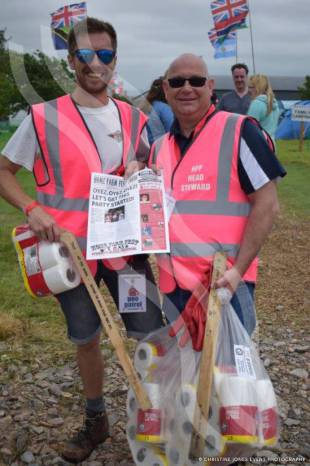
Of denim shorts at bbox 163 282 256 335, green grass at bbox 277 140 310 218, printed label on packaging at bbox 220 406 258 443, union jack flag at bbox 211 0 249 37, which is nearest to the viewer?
printed label on packaging at bbox 220 406 258 443

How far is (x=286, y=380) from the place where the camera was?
392 cm

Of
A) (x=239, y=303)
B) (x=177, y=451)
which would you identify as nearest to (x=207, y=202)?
(x=239, y=303)

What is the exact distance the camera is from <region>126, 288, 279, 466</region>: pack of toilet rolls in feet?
7.41

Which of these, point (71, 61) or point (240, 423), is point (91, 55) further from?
point (240, 423)

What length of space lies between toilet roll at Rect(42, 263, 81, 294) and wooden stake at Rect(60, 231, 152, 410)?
0.07 metres

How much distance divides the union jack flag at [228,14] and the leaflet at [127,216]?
16954 millimetres

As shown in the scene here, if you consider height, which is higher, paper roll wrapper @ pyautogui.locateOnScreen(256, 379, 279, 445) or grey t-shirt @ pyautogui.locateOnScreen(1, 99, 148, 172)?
grey t-shirt @ pyautogui.locateOnScreen(1, 99, 148, 172)

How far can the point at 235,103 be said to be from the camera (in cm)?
790

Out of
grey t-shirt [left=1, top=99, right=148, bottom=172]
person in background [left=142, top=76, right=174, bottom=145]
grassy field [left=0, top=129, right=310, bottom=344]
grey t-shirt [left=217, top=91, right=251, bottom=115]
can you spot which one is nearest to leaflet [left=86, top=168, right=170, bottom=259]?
grey t-shirt [left=1, top=99, right=148, bottom=172]

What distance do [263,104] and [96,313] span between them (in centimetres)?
494

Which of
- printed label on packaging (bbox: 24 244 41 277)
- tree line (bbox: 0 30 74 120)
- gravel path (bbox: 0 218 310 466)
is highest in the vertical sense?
tree line (bbox: 0 30 74 120)

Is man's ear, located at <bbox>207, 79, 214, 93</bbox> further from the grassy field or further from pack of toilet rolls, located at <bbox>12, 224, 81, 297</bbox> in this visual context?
the grassy field

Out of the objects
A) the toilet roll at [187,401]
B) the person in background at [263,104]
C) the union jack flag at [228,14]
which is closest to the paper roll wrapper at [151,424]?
the toilet roll at [187,401]

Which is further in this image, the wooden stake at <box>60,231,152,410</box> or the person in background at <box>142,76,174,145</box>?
the person in background at <box>142,76,174,145</box>
